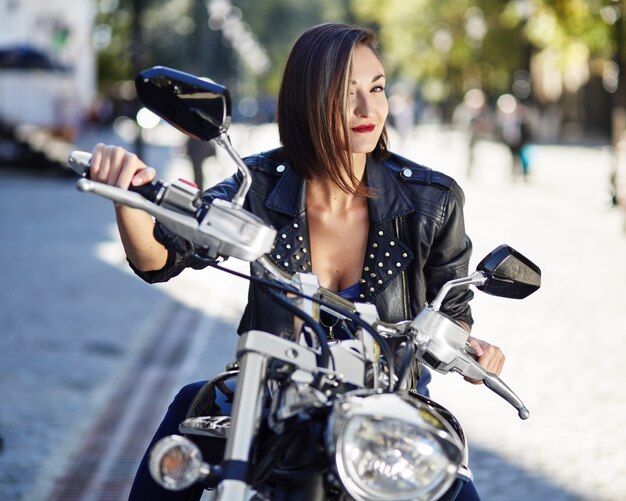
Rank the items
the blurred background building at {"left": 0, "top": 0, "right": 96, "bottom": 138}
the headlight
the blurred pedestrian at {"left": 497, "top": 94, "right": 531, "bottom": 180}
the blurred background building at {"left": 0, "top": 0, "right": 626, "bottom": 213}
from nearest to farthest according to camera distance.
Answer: the headlight < the blurred background building at {"left": 0, "top": 0, "right": 626, "bottom": 213} < the blurred pedestrian at {"left": 497, "top": 94, "right": 531, "bottom": 180} < the blurred background building at {"left": 0, "top": 0, "right": 96, "bottom": 138}

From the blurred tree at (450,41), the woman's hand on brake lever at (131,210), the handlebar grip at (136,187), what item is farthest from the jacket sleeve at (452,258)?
the blurred tree at (450,41)

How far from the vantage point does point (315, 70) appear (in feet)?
7.76

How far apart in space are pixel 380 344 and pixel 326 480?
0.27 meters

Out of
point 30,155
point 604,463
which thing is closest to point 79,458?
point 604,463

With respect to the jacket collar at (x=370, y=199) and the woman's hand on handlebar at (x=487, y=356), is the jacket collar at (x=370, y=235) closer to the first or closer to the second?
the jacket collar at (x=370, y=199)

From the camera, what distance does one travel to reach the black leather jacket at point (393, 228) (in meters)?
2.47

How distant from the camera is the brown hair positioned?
2361 millimetres

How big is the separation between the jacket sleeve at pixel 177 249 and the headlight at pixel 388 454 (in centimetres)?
45

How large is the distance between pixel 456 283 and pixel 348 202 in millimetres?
479

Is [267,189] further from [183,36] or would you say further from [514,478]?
[183,36]

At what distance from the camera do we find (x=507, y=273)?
2275 mm

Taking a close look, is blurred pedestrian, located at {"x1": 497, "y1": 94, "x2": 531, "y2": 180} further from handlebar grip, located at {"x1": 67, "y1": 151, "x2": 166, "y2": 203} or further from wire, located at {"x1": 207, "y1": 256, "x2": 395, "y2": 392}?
handlebar grip, located at {"x1": 67, "y1": 151, "x2": 166, "y2": 203}

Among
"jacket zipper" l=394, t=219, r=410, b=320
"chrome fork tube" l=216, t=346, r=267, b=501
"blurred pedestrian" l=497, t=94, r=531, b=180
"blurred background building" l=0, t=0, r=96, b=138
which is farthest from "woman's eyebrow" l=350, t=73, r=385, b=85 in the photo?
"blurred background building" l=0, t=0, r=96, b=138

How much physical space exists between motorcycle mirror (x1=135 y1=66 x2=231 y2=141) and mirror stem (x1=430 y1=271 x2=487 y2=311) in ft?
1.70
